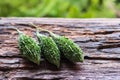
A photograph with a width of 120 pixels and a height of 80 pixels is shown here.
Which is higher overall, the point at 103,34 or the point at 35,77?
the point at 103,34

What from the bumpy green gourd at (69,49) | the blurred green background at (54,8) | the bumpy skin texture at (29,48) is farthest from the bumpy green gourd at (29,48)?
the blurred green background at (54,8)

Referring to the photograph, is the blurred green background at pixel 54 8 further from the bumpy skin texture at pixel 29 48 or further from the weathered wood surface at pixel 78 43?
the bumpy skin texture at pixel 29 48

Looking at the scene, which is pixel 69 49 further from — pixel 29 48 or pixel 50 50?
pixel 29 48

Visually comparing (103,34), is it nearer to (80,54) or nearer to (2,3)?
(80,54)

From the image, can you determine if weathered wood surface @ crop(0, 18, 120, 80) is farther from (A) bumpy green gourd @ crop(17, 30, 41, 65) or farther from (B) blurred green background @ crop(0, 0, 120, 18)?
(B) blurred green background @ crop(0, 0, 120, 18)

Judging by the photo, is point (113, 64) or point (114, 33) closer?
point (113, 64)

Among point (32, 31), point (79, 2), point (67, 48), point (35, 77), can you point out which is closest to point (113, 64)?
point (67, 48)

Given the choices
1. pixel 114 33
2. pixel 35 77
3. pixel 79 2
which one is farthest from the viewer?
pixel 79 2
